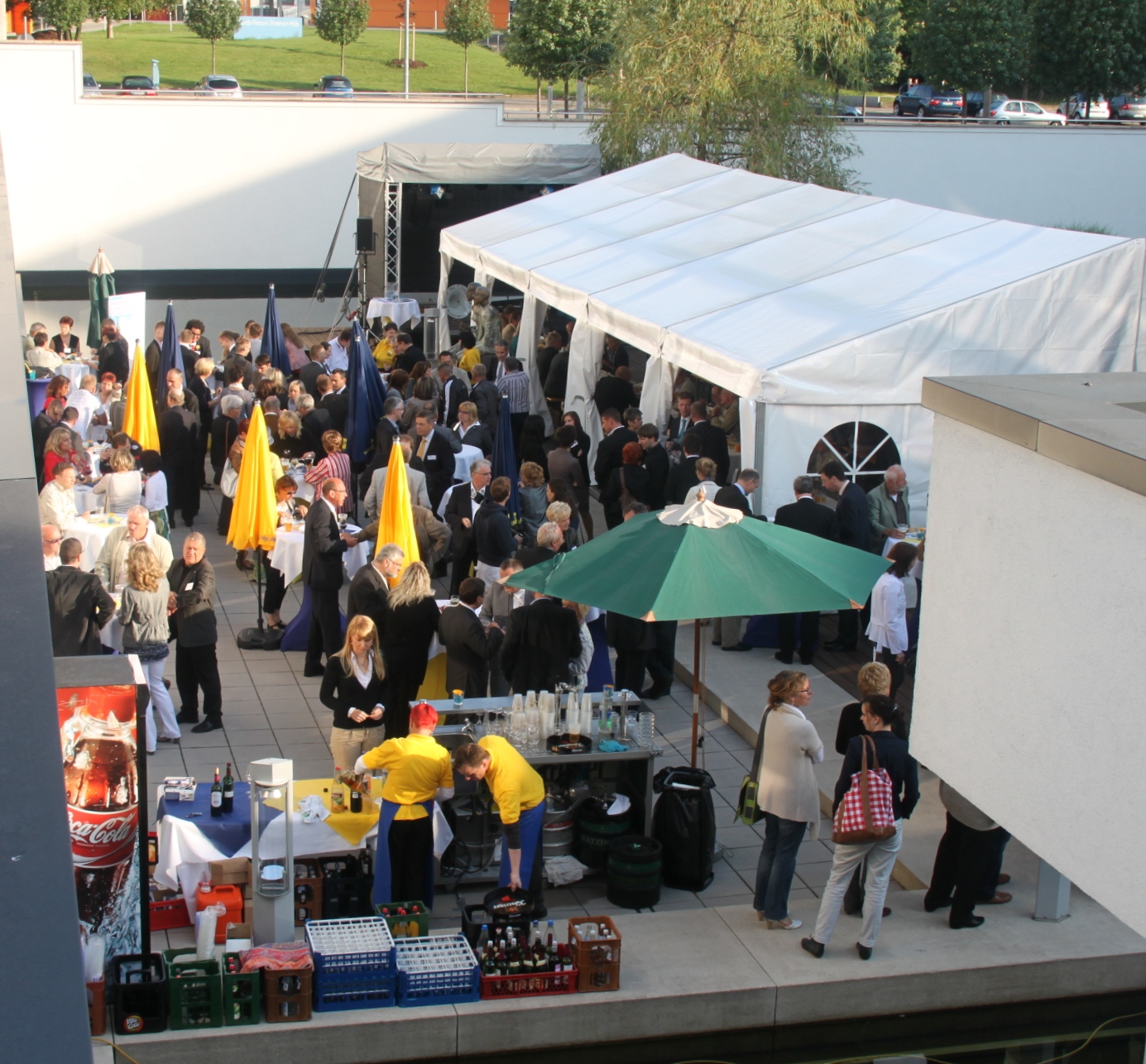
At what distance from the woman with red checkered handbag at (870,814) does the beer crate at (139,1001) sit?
10.3 ft

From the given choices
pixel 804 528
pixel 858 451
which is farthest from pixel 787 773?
pixel 858 451

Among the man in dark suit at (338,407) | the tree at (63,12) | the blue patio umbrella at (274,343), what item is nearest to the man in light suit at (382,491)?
the man in dark suit at (338,407)

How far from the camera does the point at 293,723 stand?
9.66 m

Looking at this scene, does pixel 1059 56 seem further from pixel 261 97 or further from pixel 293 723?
pixel 293 723

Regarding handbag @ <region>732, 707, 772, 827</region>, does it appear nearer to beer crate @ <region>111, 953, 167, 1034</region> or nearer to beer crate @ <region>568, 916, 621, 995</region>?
beer crate @ <region>568, 916, 621, 995</region>

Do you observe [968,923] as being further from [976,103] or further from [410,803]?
[976,103]

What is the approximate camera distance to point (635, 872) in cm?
754

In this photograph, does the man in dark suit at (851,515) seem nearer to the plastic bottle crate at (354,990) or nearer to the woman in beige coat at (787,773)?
the woman in beige coat at (787,773)

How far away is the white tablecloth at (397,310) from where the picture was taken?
22141 millimetres

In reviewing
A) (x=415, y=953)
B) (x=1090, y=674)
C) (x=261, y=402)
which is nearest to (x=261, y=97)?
(x=261, y=402)

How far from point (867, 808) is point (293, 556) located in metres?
5.84

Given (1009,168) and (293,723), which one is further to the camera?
(1009,168)

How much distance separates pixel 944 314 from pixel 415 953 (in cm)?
790

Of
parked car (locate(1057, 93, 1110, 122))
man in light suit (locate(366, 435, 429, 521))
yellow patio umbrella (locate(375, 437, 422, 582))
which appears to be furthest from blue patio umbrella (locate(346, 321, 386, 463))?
parked car (locate(1057, 93, 1110, 122))
